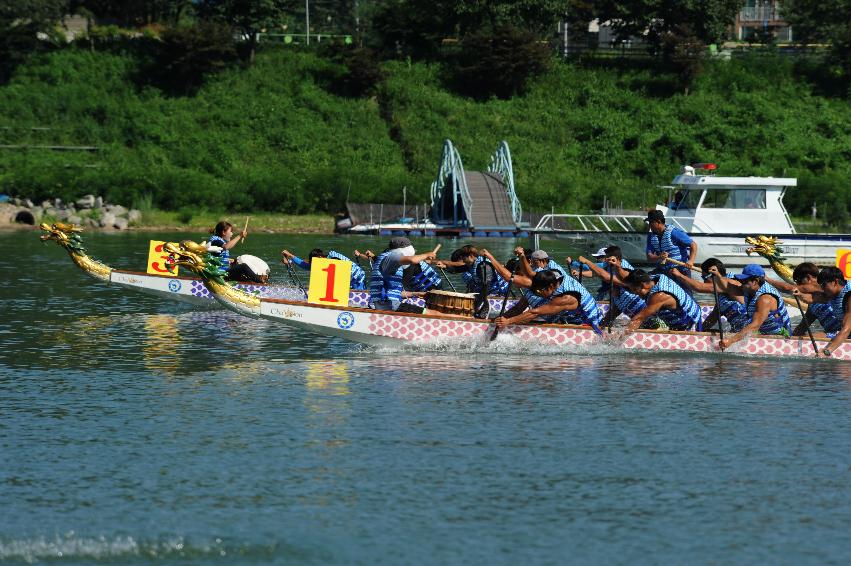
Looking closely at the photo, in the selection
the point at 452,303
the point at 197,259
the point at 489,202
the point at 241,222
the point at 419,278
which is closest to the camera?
the point at 197,259

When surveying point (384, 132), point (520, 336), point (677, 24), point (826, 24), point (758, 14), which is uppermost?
point (758, 14)

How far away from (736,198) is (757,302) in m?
19.4

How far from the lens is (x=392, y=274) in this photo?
2141 cm

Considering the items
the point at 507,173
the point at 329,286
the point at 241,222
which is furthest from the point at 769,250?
the point at 241,222

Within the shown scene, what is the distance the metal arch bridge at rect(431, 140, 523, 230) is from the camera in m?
57.7

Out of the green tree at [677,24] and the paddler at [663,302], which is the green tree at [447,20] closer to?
the green tree at [677,24]

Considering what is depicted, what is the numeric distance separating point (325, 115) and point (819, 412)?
58238mm

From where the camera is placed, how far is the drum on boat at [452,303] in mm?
20641

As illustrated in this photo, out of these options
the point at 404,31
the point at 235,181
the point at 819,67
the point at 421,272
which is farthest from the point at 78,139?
the point at 421,272

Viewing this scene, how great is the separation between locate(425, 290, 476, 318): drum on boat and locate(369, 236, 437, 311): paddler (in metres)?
0.72

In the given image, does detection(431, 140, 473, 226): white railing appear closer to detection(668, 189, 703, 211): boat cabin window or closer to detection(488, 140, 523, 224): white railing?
detection(488, 140, 523, 224): white railing

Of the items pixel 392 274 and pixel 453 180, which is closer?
pixel 392 274

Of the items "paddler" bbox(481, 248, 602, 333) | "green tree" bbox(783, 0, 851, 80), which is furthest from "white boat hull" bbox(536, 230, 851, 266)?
"green tree" bbox(783, 0, 851, 80)

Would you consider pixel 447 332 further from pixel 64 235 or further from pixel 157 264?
pixel 64 235
